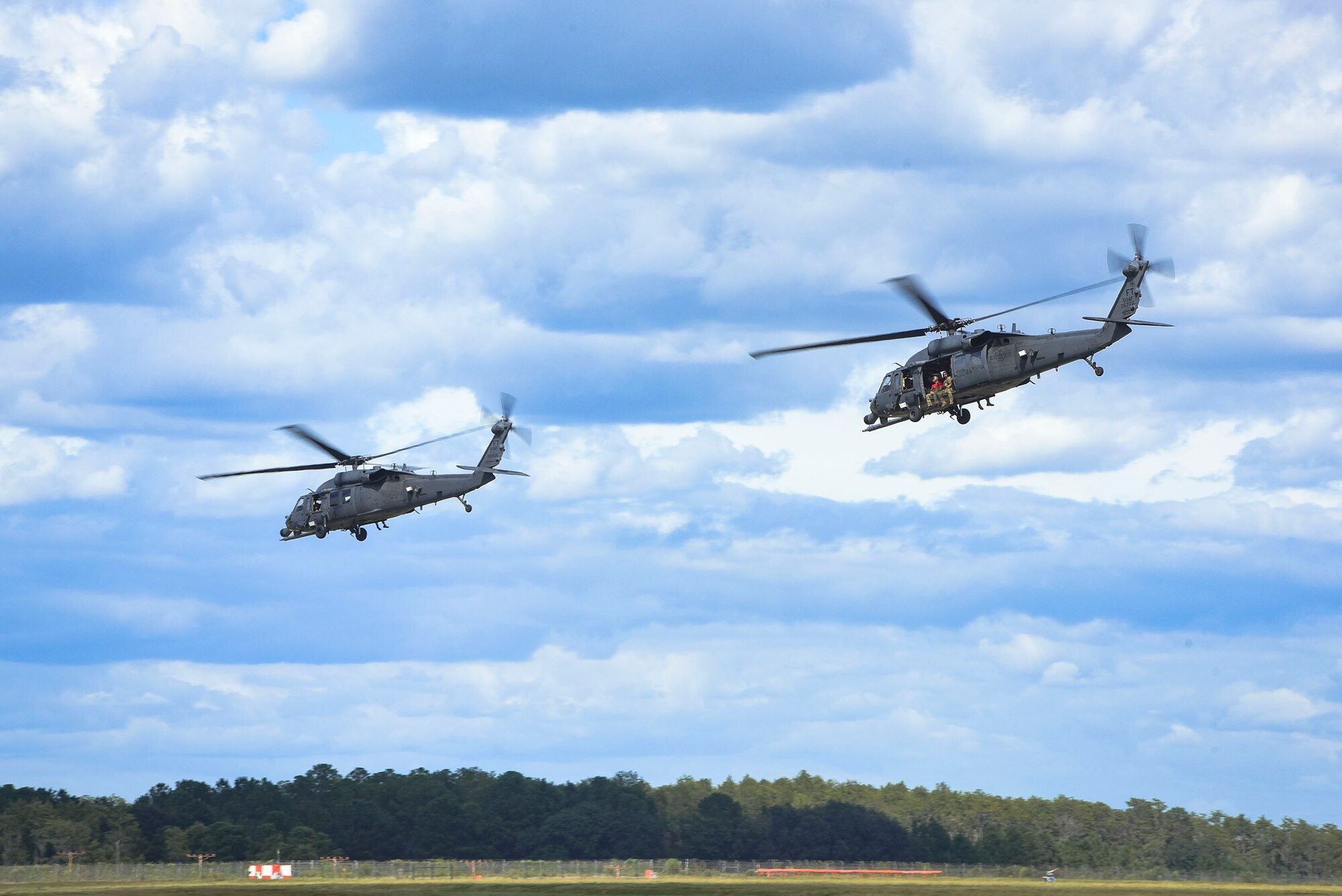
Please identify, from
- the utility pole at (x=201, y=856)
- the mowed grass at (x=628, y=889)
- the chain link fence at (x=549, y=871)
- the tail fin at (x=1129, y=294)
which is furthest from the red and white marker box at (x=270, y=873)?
the tail fin at (x=1129, y=294)

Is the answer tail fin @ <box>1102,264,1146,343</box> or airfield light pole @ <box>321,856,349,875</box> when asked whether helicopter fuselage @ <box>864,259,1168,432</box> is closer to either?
tail fin @ <box>1102,264,1146,343</box>

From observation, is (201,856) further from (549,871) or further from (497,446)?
(497,446)

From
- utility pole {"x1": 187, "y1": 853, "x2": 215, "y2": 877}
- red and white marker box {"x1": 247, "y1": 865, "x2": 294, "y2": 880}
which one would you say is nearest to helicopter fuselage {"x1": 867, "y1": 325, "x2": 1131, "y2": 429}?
red and white marker box {"x1": 247, "y1": 865, "x2": 294, "y2": 880}

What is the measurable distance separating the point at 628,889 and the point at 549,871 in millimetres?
64900

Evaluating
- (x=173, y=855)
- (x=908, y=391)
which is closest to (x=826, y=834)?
(x=173, y=855)

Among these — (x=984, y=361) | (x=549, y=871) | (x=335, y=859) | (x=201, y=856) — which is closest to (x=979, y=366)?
(x=984, y=361)

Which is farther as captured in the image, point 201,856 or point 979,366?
point 201,856

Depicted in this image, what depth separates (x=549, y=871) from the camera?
16700 cm

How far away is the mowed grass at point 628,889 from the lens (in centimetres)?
9856

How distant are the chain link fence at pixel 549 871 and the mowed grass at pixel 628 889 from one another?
1458cm

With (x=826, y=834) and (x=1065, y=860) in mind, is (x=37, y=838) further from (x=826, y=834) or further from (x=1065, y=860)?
(x=1065, y=860)

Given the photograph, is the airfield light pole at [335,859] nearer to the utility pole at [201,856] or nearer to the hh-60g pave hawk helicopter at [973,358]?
the utility pole at [201,856]

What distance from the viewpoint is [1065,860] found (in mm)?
198375

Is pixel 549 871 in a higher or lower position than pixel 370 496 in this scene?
lower
